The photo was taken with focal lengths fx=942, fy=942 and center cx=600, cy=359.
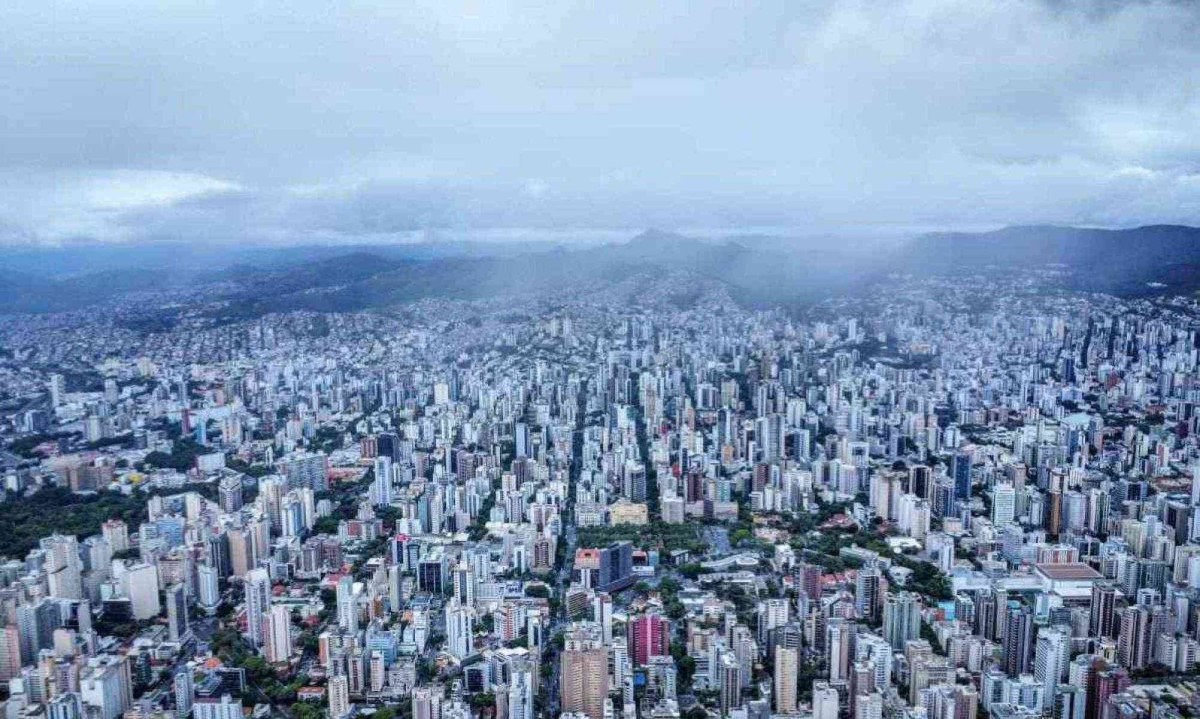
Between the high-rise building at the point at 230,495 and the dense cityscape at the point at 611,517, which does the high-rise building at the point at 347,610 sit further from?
the high-rise building at the point at 230,495

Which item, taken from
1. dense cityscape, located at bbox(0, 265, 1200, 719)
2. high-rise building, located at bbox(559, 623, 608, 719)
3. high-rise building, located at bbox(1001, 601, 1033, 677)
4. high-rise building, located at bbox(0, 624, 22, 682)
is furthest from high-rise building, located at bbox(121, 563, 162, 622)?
high-rise building, located at bbox(1001, 601, 1033, 677)

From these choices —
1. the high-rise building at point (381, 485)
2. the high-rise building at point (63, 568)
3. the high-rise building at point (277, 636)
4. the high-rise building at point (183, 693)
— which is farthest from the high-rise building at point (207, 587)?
the high-rise building at point (381, 485)

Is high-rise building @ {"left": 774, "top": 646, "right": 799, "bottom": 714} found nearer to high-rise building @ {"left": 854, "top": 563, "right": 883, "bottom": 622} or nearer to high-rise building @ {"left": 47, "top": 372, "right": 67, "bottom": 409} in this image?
high-rise building @ {"left": 854, "top": 563, "right": 883, "bottom": 622}

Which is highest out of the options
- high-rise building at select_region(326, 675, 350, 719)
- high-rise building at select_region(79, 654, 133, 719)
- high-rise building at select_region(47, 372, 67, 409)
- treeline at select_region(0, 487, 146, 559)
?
high-rise building at select_region(47, 372, 67, 409)

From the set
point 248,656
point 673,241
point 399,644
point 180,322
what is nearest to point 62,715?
point 248,656

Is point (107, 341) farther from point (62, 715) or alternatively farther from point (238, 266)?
point (62, 715)

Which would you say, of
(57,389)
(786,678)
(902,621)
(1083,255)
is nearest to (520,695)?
(786,678)

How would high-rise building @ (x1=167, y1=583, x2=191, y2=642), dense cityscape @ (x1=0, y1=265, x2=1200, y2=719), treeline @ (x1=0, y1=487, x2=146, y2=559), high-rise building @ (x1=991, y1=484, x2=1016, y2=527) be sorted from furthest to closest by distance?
high-rise building @ (x1=991, y1=484, x2=1016, y2=527), treeline @ (x1=0, y1=487, x2=146, y2=559), high-rise building @ (x1=167, y1=583, x2=191, y2=642), dense cityscape @ (x1=0, y1=265, x2=1200, y2=719)
